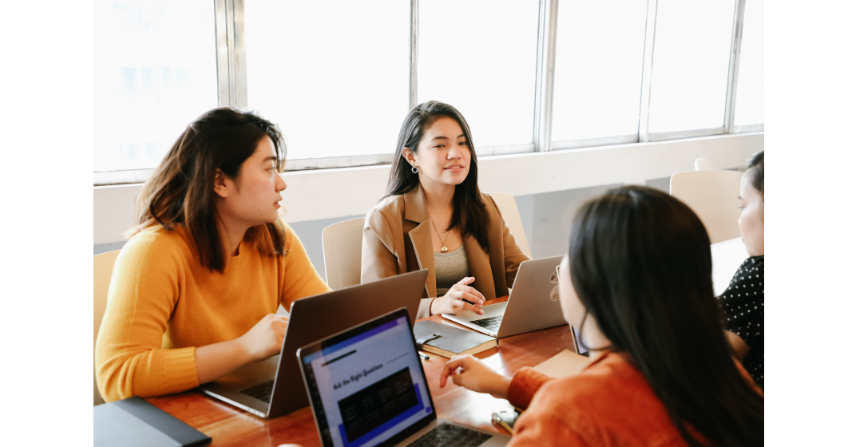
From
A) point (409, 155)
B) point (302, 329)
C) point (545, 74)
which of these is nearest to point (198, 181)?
point (302, 329)

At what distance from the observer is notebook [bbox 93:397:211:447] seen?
42.2 inches

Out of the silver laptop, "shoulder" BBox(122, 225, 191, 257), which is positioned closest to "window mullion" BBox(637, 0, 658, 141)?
the silver laptop

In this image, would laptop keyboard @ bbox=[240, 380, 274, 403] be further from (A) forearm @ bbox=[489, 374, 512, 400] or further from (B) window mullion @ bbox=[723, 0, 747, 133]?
(B) window mullion @ bbox=[723, 0, 747, 133]

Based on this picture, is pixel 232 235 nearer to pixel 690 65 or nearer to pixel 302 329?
pixel 302 329

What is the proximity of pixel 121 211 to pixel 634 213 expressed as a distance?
2.29 metres

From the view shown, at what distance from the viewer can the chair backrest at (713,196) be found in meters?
3.15

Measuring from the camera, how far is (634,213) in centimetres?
82

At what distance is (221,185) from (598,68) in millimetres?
3714

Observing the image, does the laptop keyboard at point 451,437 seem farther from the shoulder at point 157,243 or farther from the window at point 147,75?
the window at point 147,75

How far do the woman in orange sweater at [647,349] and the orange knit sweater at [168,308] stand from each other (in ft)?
2.72

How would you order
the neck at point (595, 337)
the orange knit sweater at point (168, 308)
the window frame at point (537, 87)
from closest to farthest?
the neck at point (595, 337) → the orange knit sweater at point (168, 308) → the window frame at point (537, 87)

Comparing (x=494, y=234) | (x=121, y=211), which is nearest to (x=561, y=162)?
(x=494, y=234)

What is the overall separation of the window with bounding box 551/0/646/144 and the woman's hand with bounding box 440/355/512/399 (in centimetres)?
333

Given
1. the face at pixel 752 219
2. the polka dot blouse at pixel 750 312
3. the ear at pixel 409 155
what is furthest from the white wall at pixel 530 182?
the polka dot blouse at pixel 750 312
